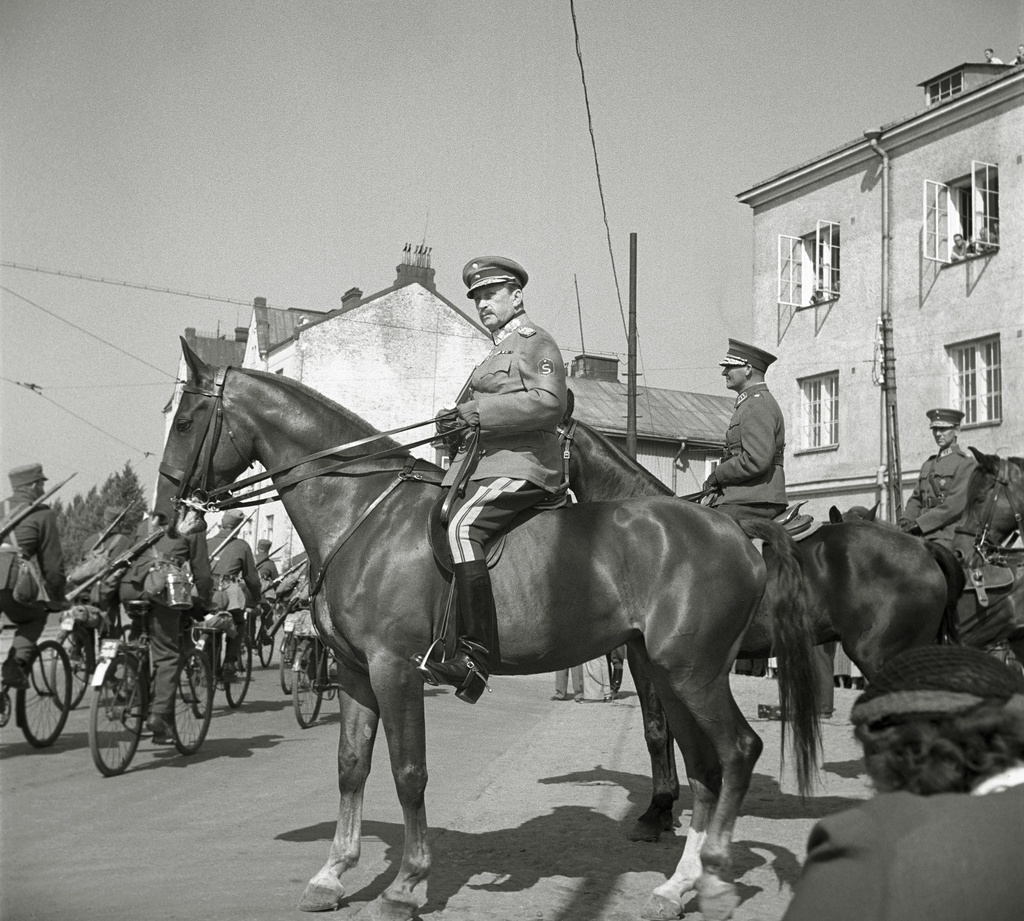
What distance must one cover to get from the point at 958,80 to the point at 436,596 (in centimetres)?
2820

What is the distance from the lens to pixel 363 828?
24.3ft

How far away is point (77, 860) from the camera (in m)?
6.36

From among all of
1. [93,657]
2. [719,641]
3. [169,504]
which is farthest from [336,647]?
[93,657]

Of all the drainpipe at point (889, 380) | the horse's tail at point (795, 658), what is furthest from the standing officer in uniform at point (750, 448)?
the drainpipe at point (889, 380)

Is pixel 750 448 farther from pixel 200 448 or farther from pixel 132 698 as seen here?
pixel 132 698

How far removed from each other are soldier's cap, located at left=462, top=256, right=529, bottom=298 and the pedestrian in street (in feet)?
14.6

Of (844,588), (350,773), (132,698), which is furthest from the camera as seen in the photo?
(132,698)

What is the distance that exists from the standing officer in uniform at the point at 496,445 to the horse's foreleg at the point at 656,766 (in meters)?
1.65

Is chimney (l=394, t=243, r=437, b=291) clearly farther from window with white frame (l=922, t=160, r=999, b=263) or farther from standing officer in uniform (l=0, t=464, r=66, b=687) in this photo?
standing officer in uniform (l=0, t=464, r=66, b=687)

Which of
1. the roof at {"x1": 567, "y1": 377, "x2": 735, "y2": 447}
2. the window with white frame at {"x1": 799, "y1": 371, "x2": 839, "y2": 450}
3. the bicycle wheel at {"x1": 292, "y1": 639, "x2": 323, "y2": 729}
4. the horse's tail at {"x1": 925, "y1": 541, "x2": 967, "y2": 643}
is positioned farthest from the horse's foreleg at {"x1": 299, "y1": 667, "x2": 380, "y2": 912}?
the roof at {"x1": 567, "y1": 377, "x2": 735, "y2": 447}

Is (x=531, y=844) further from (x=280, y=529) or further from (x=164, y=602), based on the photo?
(x=280, y=529)

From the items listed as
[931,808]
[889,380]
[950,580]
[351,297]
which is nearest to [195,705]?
[950,580]

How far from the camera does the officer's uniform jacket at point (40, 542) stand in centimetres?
1037

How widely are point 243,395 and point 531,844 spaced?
303 centimetres
